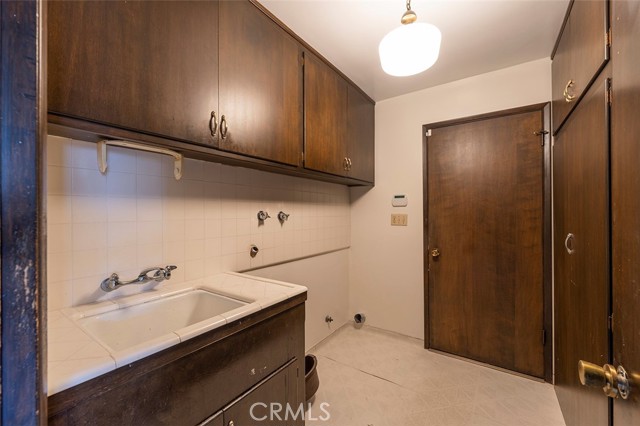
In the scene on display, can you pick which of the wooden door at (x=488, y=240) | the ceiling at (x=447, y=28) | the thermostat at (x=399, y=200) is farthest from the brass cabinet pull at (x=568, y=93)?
the thermostat at (x=399, y=200)

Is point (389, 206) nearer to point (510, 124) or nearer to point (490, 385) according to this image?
point (510, 124)

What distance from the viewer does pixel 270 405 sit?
3.62ft

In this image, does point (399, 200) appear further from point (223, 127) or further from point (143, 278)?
point (143, 278)

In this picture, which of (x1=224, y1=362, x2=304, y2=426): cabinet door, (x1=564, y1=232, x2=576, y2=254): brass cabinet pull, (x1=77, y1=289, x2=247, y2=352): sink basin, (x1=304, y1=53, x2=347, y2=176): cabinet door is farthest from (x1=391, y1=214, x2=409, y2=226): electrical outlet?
(x1=77, y1=289, x2=247, y2=352): sink basin

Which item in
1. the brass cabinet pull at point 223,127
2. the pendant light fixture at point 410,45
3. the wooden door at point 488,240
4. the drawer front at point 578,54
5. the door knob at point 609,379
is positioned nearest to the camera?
the door knob at point 609,379

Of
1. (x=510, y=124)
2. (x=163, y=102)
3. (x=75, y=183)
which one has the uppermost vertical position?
(x=510, y=124)

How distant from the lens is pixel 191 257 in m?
1.39

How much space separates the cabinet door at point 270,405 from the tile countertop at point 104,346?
33cm

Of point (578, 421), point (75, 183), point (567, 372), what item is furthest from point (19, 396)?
point (567, 372)

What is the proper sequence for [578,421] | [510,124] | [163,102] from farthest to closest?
1. [510,124]
2. [578,421]
3. [163,102]

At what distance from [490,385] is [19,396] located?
93.8 inches

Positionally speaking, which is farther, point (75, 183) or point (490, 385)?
point (490, 385)

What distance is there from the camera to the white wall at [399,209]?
2.16 m

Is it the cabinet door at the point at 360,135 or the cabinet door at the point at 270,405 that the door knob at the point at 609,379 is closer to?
the cabinet door at the point at 270,405
